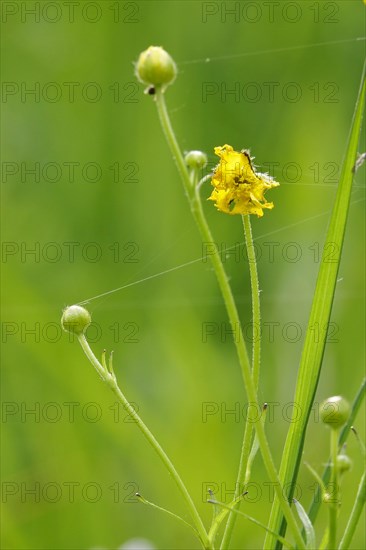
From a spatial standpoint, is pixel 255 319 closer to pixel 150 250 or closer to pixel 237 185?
pixel 237 185

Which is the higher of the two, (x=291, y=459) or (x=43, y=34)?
(x=43, y=34)

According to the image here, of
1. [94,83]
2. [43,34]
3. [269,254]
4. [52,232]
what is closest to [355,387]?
[269,254]

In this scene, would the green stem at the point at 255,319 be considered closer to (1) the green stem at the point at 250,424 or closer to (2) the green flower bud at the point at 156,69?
(1) the green stem at the point at 250,424

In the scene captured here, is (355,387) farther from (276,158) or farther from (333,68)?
(333,68)

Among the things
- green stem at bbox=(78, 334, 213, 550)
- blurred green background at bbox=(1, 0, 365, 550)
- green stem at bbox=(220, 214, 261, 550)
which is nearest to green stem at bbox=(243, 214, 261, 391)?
green stem at bbox=(220, 214, 261, 550)

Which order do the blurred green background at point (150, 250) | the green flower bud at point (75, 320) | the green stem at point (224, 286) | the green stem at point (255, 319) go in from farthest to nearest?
the blurred green background at point (150, 250)
the green flower bud at point (75, 320)
the green stem at point (255, 319)
the green stem at point (224, 286)

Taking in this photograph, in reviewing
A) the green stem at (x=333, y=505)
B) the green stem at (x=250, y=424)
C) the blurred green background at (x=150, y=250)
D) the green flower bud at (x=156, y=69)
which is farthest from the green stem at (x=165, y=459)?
the blurred green background at (x=150, y=250)
